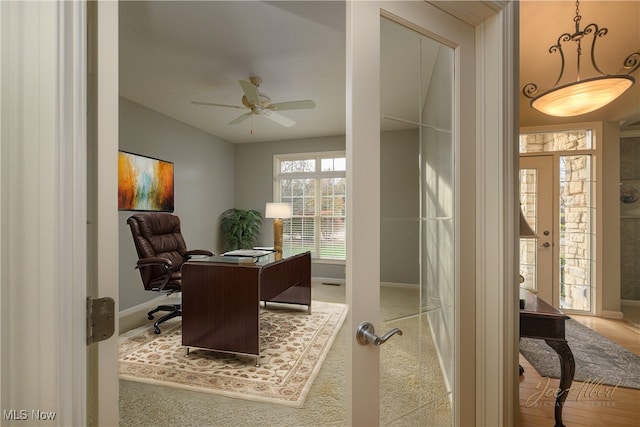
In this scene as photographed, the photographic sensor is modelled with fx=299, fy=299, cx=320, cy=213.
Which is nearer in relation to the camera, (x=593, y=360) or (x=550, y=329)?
(x=550, y=329)

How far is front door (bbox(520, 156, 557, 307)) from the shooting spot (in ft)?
12.7

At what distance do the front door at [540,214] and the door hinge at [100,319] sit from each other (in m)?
4.45

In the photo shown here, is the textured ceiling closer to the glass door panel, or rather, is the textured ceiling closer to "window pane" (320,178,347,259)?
the glass door panel

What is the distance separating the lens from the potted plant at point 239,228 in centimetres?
536

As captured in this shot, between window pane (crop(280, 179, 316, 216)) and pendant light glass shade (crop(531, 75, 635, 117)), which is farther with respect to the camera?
window pane (crop(280, 179, 316, 216))

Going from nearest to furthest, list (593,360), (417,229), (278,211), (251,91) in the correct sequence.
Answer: (417,229) < (593,360) < (251,91) < (278,211)

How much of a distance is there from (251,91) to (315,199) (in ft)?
9.86

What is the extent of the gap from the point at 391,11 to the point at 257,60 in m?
2.13

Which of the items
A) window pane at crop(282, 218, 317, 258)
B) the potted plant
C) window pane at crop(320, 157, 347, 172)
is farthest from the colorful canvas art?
window pane at crop(320, 157, 347, 172)

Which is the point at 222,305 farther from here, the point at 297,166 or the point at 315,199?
the point at 297,166

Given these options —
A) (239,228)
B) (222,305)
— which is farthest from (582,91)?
(239,228)

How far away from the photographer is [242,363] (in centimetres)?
240

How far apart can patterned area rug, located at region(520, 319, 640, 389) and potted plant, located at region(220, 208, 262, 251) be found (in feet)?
13.8

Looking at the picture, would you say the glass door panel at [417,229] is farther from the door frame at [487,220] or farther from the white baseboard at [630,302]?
the white baseboard at [630,302]
